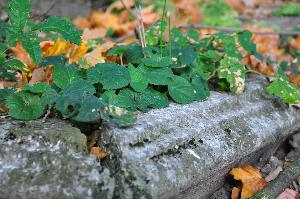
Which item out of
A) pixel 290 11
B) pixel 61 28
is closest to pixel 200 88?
pixel 61 28

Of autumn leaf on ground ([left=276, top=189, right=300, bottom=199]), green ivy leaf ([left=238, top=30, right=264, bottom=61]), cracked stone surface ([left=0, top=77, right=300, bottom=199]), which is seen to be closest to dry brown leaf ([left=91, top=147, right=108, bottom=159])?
cracked stone surface ([left=0, top=77, right=300, bottom=199])

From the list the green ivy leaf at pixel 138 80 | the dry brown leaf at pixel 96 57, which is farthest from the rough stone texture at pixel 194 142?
the dry brown leaf at pixel 96 57

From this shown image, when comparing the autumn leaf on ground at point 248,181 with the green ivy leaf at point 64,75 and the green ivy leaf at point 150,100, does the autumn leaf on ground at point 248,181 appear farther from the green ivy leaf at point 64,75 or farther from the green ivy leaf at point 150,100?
the green ivy leaf at point 64,75

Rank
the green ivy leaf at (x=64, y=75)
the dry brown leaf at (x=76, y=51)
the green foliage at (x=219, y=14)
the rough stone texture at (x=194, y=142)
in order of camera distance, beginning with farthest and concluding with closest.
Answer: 1. the green foliage at (x=219, y=14)
2. the dry brown leaf at (x=76, y=51)
3. the green ivy leaf at (x=64, y=75)
4. the rough stone texture at (x=194, y=142)

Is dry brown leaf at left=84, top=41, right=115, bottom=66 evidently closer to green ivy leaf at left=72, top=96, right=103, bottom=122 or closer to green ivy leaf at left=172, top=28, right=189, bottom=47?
green ivy leaf at left=172, top=28, right=189, bottom=47

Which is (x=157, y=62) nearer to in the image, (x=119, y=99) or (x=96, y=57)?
(x=119, y=99)

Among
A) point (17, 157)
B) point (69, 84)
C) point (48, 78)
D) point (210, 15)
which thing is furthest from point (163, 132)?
point (210, 15)

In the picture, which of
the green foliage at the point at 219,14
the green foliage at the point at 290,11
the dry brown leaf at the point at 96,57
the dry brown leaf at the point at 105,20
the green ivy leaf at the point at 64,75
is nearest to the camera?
the green ivy leaf at the point at 64,75

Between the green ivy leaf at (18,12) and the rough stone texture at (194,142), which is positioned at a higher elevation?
the green ivy leaf at (18,12)
